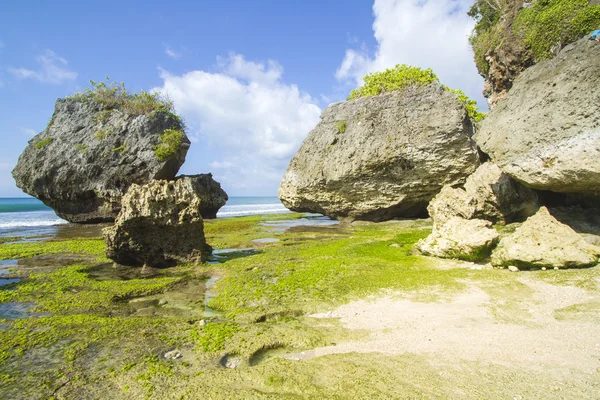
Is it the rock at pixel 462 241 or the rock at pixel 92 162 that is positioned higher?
the rock at pixel 92 162

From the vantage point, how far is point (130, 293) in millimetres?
9086

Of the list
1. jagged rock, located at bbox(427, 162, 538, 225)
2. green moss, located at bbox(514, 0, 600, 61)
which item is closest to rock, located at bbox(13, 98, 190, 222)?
jagged rock, located at bbox(427, 162, 538, 225)

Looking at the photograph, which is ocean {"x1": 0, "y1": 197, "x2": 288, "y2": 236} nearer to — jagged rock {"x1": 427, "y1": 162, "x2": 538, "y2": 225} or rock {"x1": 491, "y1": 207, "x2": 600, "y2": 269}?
jagged rock {"x1": 427, "y1": 162, "x2": 538, "y2": 225}

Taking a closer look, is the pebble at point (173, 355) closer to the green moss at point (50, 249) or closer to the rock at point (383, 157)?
the green moss at point (50, 249)

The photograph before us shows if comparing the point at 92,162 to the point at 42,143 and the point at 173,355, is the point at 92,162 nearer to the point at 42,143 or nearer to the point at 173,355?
the point at 42,143

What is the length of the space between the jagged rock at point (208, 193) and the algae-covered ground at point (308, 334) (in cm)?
2416

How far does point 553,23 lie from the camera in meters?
17.0

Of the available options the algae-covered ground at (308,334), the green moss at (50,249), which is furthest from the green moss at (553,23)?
the green moss at (50,249)

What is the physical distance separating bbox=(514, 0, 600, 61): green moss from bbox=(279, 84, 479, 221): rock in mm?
4804

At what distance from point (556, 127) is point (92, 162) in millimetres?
34486

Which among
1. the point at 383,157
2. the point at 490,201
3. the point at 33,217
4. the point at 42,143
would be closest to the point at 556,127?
the point at 490,201

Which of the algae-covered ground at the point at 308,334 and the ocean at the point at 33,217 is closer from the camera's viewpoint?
the algae-covered ground at the point at 308,334

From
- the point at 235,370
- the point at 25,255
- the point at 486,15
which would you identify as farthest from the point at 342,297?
the point at 486,15

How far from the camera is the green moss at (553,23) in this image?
15.9 metres
